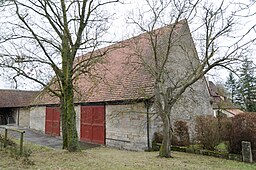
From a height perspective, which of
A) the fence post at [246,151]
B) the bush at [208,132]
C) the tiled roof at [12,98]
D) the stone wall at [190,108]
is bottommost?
the fence post at [246,151]

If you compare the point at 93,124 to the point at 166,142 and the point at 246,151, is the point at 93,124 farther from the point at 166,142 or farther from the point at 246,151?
the point at 246,151

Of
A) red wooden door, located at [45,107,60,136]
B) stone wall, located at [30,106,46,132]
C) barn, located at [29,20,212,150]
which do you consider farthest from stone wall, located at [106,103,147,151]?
stone wall, located at [30,106,46,132]

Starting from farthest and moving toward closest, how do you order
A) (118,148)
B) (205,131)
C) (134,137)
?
1. (118,148)
2. (134,137)
3. (205,131)

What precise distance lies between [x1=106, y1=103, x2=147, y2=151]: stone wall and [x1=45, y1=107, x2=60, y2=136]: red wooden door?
837cm

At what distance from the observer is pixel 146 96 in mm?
13523

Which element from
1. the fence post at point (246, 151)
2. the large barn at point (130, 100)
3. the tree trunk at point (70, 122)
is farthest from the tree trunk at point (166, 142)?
the tree trunk at point (70, 122)

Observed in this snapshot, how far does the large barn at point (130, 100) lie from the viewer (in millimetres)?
14141

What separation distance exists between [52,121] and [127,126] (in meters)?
11.7

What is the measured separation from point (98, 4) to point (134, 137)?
7.85 m

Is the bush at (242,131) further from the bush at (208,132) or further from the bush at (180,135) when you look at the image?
the bush at (180,135)

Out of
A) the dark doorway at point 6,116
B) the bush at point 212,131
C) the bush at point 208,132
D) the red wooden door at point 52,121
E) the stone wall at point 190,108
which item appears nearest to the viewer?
the bush at point 212,131

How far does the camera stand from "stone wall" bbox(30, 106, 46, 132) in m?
26.3

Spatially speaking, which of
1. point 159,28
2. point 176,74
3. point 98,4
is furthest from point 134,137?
point 98,4

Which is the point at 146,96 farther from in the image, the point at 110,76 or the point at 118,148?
the point at 110,76
